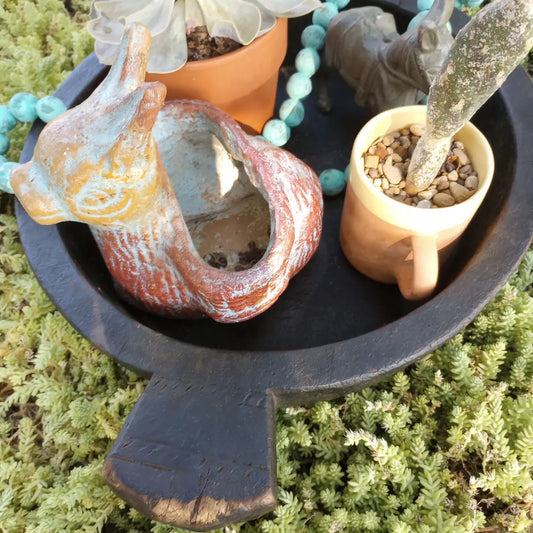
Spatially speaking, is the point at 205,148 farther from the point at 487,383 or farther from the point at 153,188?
the point at 487,383

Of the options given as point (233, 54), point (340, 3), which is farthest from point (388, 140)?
point (340, 3)

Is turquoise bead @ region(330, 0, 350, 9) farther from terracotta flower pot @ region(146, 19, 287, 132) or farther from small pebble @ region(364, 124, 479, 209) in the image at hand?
small pebble @ region(364, 124, 479, 209)

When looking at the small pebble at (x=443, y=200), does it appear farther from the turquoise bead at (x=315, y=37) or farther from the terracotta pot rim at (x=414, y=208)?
the turquoise bead at (x=315, y=37)

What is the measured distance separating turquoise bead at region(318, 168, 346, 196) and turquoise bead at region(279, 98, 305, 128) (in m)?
0.10

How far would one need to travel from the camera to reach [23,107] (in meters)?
0.80

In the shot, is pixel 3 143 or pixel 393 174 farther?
pixel 3 143

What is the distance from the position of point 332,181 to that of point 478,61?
42 centimetres

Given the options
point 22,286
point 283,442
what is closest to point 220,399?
point 283,442

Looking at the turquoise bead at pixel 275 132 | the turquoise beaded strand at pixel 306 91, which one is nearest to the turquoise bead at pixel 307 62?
the turquoise beaded strand at pixel 306 91

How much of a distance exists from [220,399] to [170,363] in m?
0.07

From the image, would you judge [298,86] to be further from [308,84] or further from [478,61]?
[478,61]

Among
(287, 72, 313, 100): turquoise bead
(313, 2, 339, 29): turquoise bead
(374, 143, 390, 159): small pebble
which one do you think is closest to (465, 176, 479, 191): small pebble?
(374, 143, 390, 159): small pebble

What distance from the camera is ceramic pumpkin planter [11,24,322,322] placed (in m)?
0.52

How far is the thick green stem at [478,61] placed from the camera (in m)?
0.43
